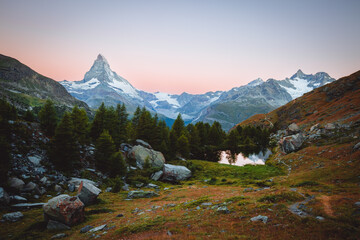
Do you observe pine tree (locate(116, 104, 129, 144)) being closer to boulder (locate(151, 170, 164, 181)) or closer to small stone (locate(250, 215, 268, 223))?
boulder (locate(151, 170, 164, 181))

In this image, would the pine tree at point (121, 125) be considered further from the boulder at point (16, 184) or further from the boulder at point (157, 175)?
the boulder at point (16, 184)

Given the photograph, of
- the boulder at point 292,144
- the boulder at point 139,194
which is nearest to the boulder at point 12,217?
the boulder at point 139,194

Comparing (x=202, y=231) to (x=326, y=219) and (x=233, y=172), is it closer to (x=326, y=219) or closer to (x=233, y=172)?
(x=326, y=219)

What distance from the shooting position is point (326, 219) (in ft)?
32.2

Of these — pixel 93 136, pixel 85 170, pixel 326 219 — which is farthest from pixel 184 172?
pixel 326 219

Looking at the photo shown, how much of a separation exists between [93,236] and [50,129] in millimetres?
30354

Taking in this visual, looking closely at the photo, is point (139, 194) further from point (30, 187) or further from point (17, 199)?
point (17, 199)

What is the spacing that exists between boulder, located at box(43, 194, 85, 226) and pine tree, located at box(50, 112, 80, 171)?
15439mm

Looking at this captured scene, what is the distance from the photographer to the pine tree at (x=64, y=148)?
27.8m

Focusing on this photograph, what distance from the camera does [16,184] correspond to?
20.0m

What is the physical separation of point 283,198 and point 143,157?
36.1 meters

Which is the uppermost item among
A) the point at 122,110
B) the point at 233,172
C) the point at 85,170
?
the point at 122,110

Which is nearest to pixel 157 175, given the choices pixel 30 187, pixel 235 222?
pixel 30 187

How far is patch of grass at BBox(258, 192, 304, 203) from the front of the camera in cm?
1409
